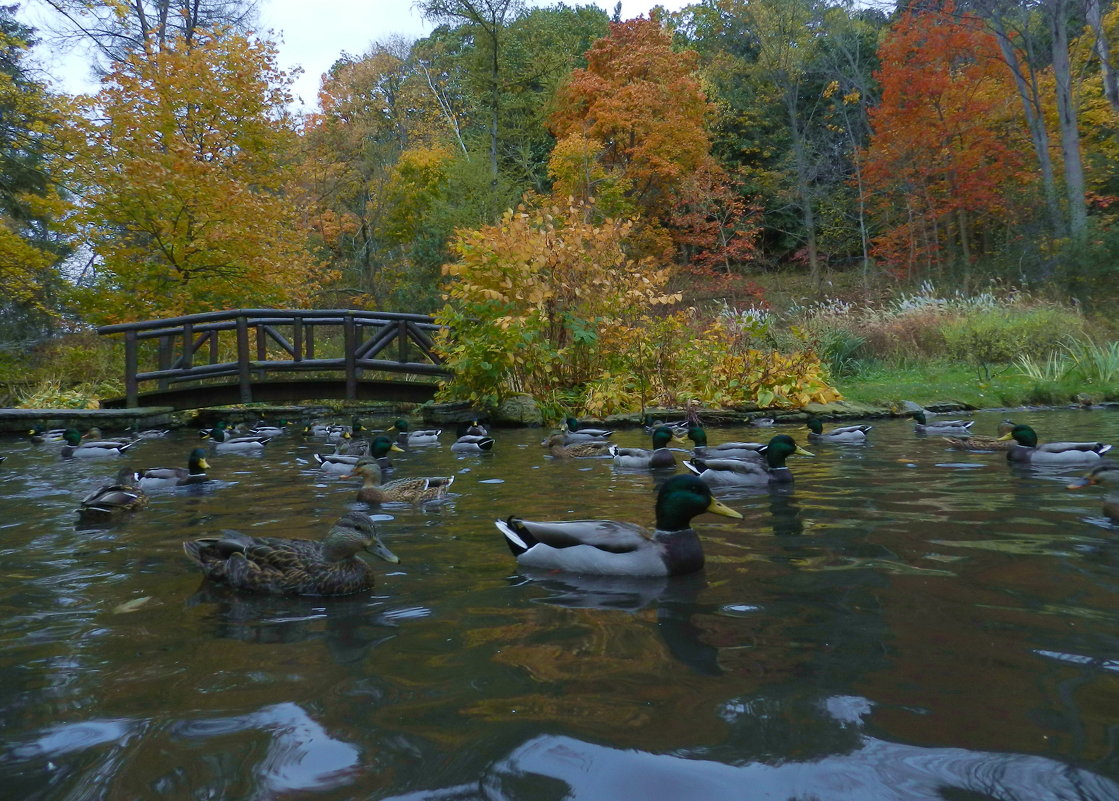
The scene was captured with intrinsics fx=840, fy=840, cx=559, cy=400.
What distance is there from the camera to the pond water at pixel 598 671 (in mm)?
2104

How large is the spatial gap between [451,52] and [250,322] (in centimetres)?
2656

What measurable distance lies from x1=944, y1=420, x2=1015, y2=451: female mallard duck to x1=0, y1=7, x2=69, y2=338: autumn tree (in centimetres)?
1543

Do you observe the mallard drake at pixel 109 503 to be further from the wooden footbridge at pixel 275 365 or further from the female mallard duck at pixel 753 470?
the wooden footbridge at pixel 275 365

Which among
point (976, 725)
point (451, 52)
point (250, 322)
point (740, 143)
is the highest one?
point (451, 52)

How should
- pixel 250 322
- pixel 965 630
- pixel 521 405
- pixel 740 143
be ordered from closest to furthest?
pixel 965 630 < pixel 521 405 < pixel 250 322 < pixel 740 143

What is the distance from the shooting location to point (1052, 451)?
7098mm

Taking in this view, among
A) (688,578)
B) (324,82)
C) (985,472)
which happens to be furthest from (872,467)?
(324,82)

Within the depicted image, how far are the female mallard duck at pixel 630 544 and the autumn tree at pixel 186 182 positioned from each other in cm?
1698

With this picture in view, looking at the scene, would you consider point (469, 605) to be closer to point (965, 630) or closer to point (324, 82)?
point (965, 630)

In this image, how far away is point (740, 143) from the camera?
32281mm

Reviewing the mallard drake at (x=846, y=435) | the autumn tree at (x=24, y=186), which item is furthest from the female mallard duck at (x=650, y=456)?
the autumn tree at (x=24, y=186)

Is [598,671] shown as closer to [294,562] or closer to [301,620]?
[301,620]

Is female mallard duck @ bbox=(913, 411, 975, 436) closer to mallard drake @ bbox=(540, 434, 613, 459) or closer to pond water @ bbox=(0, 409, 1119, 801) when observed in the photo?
mallard drake @ bbox=(540, 434, 613, 459)

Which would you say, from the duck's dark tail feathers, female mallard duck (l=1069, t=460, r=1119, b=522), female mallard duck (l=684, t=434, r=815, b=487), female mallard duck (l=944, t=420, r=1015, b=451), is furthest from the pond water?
female mallard duck (l=944, t=420, r=1015, b=451)
